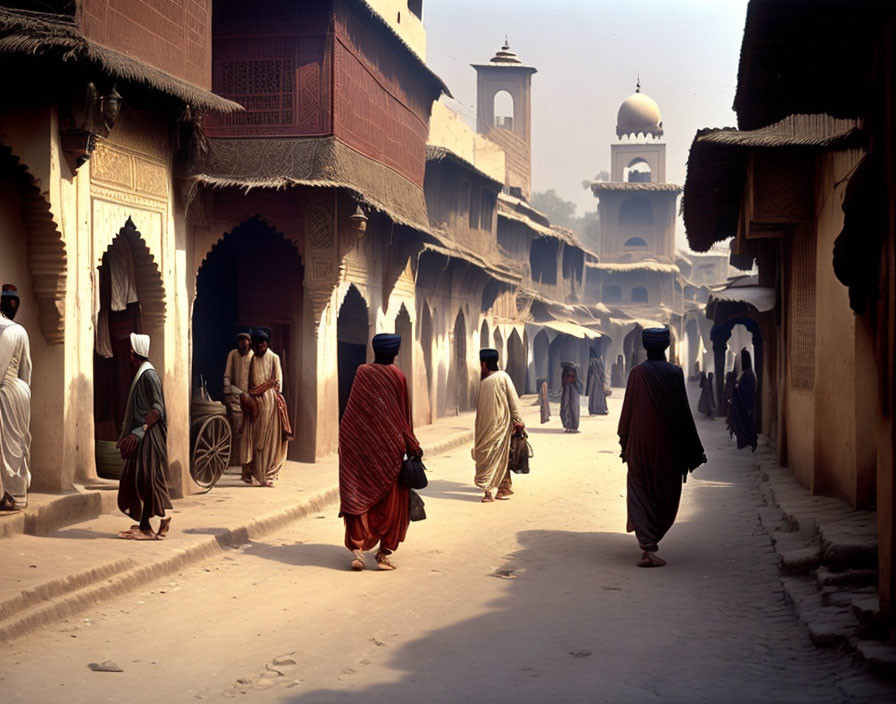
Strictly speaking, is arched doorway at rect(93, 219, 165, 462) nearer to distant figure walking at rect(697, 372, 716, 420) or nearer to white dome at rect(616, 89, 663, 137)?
distant figure walking at rect(697, 372, 716, 420)

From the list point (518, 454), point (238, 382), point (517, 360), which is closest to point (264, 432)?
point (238, 382)

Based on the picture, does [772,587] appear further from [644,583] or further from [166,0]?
[166,0]

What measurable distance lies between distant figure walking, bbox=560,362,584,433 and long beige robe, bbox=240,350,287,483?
11.4 meters

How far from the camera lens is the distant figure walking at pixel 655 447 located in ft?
29.3

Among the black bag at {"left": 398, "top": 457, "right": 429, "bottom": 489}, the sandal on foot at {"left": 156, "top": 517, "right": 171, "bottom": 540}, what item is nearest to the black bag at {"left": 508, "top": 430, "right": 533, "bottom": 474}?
the black bag at {"left": 398, "top": 457, "right": 429, "bottom": 489}

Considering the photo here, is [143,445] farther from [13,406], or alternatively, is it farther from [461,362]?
[461,362]

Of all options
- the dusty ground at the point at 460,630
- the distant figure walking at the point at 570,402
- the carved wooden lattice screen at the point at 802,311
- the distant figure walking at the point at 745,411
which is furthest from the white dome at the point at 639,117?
the dusty ground at the point at 460,630

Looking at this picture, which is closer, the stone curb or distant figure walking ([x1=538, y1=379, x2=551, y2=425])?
the stone curb

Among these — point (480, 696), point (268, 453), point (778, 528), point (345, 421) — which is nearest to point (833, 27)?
point (480, 696)

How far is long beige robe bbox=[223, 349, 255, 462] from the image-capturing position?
1348cm

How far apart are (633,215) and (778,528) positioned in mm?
48954

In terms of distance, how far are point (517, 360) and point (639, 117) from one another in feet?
89.7

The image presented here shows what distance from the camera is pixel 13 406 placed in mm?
9055

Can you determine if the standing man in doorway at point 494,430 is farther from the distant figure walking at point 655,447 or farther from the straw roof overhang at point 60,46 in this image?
the straw roof overhang at point 60,46
